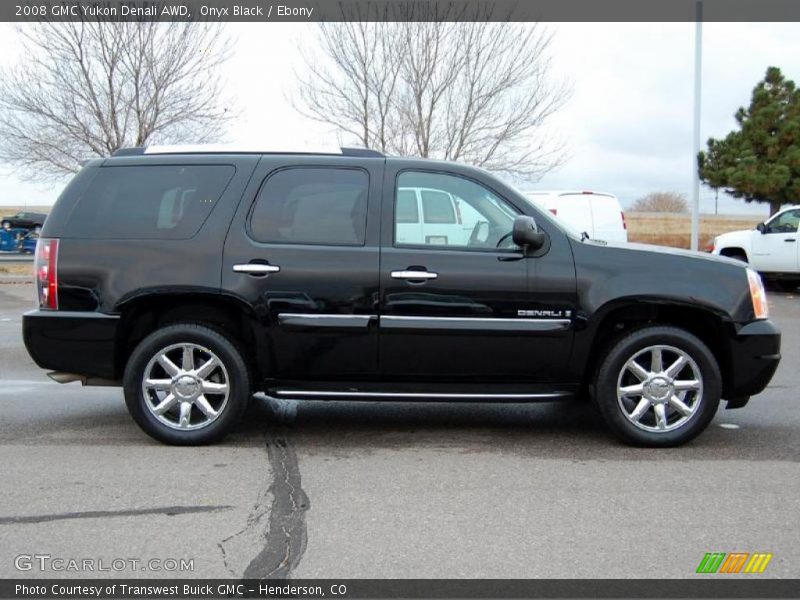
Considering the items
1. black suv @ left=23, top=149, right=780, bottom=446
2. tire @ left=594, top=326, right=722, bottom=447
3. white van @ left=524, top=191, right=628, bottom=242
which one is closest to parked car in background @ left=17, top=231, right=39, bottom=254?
white van @ left=524, top=191, right=628, bottom=242

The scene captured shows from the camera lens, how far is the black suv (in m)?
5.48

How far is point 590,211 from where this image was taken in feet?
52.5

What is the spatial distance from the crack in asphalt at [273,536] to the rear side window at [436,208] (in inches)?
76.1

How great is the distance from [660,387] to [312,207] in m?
2.60

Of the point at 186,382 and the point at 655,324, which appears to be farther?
the point at 655,324

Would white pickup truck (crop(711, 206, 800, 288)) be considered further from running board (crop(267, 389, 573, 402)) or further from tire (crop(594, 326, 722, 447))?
running board (crop(267, 389, 573, 402))

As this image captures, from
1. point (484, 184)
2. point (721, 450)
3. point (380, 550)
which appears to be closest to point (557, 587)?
point (380, 550)

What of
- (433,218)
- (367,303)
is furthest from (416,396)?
(433,218)

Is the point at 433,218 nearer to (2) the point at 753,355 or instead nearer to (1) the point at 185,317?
(1) the point at 185,317

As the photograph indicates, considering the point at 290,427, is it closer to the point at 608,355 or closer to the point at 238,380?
the point at 238,380

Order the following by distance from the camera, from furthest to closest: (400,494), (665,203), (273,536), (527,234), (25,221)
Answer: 1. (665,203)
2. (25,221)
3. (527,234)
4. (400,494)
5. (273,536)

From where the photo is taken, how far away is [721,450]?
560cm

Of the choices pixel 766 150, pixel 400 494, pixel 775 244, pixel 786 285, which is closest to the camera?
pixel 400 494

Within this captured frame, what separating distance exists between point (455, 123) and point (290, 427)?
62.6ft
